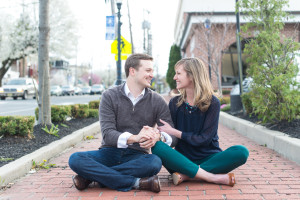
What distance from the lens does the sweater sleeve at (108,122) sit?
3670 mm

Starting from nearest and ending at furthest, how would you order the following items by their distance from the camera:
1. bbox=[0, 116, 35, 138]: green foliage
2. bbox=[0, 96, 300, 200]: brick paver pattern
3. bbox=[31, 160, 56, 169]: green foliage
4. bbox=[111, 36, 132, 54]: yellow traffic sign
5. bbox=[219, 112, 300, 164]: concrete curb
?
bbox=[0, 96, 300, 200]: brick paver pattern
bbox=[31, 160, 56, 169]: green foliage
bbox=[219, 112, 300, 164]: concrete curb
bbox=[0, 116, 35, 138]: green foliage
bbox=[111, 36, 132, 54]: yellow traffic sign

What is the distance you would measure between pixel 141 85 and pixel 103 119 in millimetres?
558

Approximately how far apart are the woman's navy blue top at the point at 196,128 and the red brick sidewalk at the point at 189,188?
37 cm

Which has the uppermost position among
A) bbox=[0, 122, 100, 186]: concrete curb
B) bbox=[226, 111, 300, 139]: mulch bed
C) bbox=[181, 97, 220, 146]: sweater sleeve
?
bbox=[181, 97, 220, 146]: sweater sleeve

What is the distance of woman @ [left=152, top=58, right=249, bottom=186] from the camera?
3707 mm

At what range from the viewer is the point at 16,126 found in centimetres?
563

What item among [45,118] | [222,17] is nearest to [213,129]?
[45,118]

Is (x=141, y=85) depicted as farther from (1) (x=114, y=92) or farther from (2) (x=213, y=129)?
(2) (x=213, y=129)

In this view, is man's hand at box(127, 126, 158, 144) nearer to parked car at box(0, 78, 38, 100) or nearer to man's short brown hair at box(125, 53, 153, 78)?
man's short brown hair at box(125, 53, 153, 78)

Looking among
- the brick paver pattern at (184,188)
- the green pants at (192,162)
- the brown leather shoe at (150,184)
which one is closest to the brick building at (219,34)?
the brick paver pattern at (184,188)

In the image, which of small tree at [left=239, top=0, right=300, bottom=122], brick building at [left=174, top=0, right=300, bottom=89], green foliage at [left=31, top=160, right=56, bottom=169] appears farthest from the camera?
brick building at [left=174, top=0, right=300, bottom=89]

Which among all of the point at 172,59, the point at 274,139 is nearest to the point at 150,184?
A: the point at 274,139

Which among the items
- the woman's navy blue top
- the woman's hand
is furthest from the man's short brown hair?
the woman's hand

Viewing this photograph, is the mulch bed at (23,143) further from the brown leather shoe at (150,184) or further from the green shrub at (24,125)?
the brown leather shoe at (150,184)
